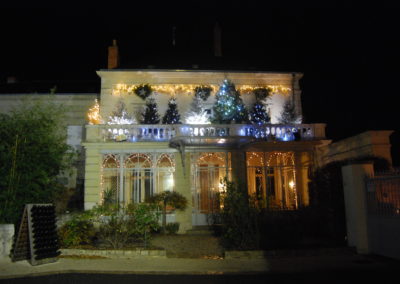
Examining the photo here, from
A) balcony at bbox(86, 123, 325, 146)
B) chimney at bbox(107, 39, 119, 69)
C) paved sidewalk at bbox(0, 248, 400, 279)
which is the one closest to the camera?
paved sidewalk at bbox(0, 248, 400, 279)

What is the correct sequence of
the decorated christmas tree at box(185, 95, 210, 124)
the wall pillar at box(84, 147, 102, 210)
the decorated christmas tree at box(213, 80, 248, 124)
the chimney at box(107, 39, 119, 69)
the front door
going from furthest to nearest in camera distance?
the chimney at box(107, 39, 119, 69), the decorated christmas tree at box(185, 95, 210, 124), the decorated christmas tree at box(213, 80, 248, 124), the wall pillar at box(84, 147, 102, 210), the front door

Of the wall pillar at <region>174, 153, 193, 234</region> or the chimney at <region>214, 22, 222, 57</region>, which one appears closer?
the wall pillar at <region>174, 153, 193, 234</region>

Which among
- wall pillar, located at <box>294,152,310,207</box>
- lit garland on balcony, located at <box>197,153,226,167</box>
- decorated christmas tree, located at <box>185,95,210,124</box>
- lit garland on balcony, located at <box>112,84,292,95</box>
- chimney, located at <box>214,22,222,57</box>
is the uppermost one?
chimney, located at <box>214,22,222,57</box>

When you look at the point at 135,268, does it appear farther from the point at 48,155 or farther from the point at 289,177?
the point at 289,177

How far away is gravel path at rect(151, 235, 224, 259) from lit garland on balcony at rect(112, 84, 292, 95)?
32.2 ft

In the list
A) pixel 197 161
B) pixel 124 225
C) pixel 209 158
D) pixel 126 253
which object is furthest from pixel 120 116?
pixel 126 253

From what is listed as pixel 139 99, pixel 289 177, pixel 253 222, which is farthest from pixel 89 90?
pixel 253 222

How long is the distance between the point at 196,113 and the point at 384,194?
12.5 m

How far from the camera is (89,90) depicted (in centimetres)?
2428

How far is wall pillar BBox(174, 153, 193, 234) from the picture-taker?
1557cm

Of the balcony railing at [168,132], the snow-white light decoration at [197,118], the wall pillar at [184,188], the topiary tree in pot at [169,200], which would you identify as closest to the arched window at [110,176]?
the balcony railing at [168,132]

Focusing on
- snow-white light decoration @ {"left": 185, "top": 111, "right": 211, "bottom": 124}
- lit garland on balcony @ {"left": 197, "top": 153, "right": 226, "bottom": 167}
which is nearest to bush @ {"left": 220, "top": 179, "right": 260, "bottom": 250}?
lit garland on balcony @ {"left": 197, "top": 153, "right": 226, "bottom": 167}

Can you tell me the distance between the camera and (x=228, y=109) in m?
18.5

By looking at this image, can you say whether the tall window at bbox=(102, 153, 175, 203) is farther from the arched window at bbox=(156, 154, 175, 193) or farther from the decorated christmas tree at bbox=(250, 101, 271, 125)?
the decorated christmas tree at bbox=(250, 101, 271, 125)
